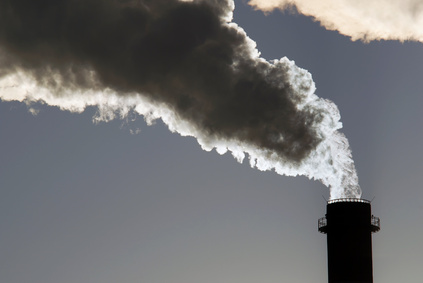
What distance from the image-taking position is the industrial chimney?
135 ft

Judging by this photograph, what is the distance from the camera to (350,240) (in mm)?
41594

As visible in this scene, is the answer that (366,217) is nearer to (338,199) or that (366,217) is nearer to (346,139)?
(338,199)

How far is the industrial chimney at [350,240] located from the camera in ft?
135

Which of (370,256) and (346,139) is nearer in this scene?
(370,256)

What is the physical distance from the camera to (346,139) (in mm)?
46250

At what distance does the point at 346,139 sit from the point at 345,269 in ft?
29.0

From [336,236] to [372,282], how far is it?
318cm

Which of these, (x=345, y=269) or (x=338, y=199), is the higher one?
(x=338, y=199)

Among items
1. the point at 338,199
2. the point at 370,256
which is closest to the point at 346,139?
the point at 338,199

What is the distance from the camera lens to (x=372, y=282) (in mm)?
41469

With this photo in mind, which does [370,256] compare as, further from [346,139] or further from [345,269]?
[346,139]

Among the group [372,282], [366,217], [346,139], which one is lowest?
[372,282]

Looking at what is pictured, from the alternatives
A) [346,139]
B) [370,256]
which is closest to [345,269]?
[370,256]

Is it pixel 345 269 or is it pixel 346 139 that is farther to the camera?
pixel 346 139
